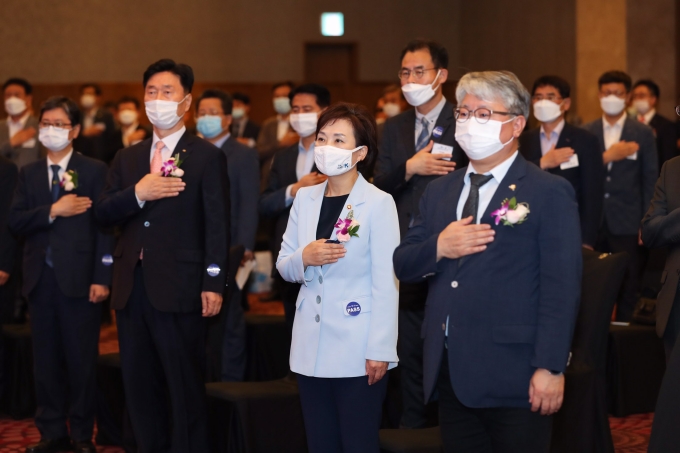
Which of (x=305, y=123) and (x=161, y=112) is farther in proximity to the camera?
(x=305, y=123)

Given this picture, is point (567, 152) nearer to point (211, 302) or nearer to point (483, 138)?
point (211, 302)

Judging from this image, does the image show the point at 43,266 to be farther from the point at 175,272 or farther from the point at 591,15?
the point at 591,15

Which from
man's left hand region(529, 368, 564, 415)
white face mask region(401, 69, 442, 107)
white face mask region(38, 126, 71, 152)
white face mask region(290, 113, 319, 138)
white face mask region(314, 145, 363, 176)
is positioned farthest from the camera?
white face mask region(290, 113, 319, 138)

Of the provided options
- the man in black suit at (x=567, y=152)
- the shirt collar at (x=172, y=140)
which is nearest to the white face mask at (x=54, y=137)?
the shirt collar at (x=172, y=140)

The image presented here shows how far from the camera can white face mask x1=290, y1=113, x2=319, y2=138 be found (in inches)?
209

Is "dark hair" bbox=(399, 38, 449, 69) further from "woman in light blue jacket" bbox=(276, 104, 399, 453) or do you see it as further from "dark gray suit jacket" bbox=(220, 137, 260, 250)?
"dark gray suit jacket" bbox=(220, 137, 260, 250)

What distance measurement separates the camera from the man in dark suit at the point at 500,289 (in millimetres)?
2551

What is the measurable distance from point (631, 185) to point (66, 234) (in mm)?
3932

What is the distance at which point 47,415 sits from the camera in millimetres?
4684

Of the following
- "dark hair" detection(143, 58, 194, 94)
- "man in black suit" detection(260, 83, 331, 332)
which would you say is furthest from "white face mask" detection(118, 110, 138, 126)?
"dark hair" detection(143, 58, 194, 94)

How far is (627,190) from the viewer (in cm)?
635

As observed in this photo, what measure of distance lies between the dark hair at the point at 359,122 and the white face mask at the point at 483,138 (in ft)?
1.94

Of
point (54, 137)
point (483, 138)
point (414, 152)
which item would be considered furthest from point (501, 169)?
point (54, 137)

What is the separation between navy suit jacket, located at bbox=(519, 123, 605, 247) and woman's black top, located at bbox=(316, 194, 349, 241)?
104 inches
